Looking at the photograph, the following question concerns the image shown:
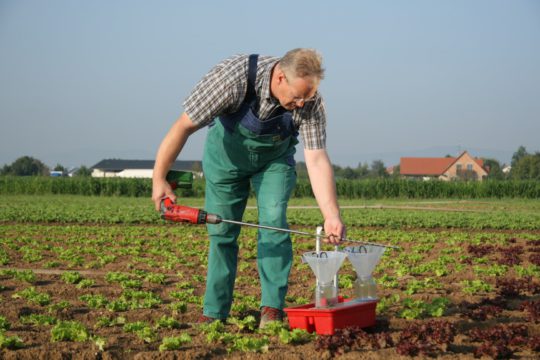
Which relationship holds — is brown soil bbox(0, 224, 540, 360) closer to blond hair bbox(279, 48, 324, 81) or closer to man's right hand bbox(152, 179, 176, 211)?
man's right hand bbox(152, 179, 176, 211)

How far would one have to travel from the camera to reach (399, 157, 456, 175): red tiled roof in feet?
366

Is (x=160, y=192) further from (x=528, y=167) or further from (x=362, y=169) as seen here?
(x=362, y=169)

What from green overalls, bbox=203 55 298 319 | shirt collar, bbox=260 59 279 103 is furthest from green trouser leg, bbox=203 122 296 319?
shirt collar, bbox=260 59 279 103

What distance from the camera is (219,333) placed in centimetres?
509

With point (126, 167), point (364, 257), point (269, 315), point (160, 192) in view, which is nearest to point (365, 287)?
point (364, 257)

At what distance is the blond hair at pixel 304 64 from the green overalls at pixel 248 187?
0.47 m

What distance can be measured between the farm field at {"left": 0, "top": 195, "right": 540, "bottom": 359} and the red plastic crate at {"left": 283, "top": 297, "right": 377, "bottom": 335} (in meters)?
0.10

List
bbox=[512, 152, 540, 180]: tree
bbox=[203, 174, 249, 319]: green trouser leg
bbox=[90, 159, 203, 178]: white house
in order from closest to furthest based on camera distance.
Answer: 1. bbox=[203, 174, 249, 319]: green trouser leg
2. bbox=[512, 152, 540, 180]: tree
3. bbox=[90, 159, 203, 178]: white house

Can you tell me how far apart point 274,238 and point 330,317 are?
2.81 feet

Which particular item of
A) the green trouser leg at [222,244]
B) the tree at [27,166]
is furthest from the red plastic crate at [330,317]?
the tree at [27,166]

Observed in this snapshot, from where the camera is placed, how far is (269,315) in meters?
5.47

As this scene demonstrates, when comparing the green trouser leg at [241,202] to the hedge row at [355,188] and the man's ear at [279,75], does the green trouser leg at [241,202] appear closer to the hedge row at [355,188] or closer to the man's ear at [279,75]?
the man's ear at [279,75]

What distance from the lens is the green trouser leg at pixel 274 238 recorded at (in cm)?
550

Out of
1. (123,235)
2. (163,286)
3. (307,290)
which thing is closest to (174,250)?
(123,235)
